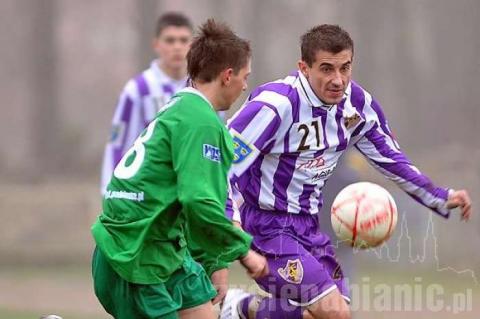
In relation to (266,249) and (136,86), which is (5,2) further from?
(266,249)

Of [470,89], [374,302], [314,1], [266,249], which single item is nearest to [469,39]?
[470,89]

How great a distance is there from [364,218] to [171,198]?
1.24 m

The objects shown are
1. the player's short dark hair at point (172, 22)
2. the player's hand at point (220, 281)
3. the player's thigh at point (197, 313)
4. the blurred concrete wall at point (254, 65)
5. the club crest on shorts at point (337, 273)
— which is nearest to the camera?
the player's thigh at point (197, 313)

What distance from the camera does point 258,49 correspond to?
400 inches

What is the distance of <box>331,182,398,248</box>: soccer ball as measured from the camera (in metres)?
5.39

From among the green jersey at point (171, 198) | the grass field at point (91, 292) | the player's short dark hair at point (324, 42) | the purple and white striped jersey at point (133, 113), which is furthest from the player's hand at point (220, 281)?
the purple and white striped jersey at point (133, 113)

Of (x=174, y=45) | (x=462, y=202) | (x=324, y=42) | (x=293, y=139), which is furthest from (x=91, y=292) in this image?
(x=324, y=42)

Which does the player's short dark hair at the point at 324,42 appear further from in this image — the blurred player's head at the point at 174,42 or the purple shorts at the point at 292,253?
the blurred player's head at the point at 174,42

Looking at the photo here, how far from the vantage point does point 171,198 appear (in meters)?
4.46

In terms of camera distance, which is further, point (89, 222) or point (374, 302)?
point (89, 222)

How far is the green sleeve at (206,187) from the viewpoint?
14.1 ft

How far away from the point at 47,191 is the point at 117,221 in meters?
6.09

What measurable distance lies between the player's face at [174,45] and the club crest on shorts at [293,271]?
299cm

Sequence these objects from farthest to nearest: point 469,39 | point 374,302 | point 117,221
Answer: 1. point 469,39
2. point 374,302
3. point 117,221
